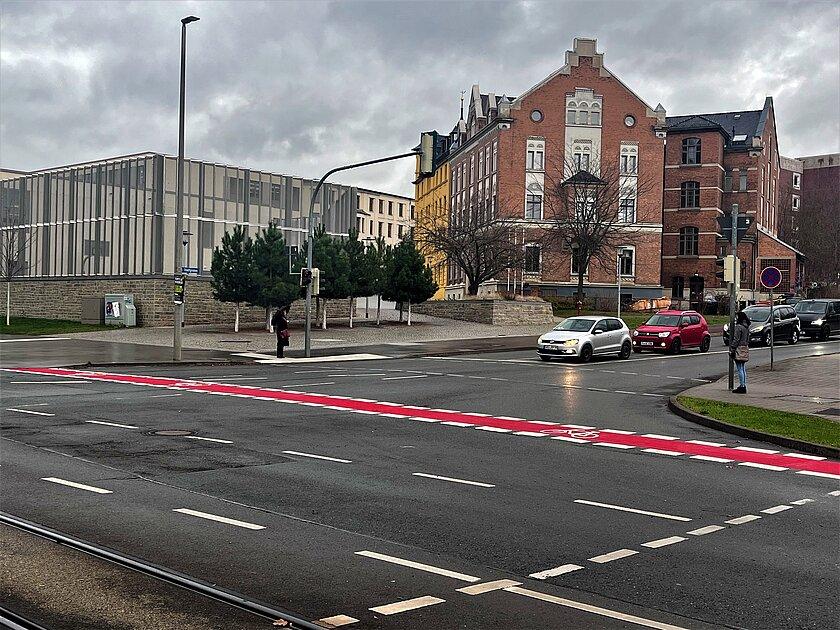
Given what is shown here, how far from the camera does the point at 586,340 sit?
109ft

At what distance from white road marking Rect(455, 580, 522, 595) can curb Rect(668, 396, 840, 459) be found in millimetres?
8178

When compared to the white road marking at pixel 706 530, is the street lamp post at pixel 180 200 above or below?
above

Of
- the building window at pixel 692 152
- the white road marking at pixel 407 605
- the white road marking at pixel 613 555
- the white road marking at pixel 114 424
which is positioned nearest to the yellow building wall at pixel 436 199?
the building window at pixel 692 152

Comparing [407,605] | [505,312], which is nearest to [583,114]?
[505,312]

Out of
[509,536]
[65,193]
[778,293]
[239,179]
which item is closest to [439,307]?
[239,179]

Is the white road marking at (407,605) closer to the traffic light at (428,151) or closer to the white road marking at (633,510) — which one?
the white road marking at (633,510)

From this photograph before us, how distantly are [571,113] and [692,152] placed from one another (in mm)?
15371

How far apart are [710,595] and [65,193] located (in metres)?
55.5

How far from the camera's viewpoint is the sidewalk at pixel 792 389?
61.2ft

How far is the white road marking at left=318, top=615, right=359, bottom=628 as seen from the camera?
5410mm

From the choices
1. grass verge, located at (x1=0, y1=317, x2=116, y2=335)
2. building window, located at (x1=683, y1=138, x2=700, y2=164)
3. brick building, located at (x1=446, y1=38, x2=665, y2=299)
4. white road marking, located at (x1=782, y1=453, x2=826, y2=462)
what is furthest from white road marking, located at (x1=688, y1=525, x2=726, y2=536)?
building window, located at (x1=683, y1=138, x2=700, y2=164)

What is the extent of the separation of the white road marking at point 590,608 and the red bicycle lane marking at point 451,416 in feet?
22.8

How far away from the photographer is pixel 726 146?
293 ft

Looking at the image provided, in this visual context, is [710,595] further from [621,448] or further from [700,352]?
[700,352]
